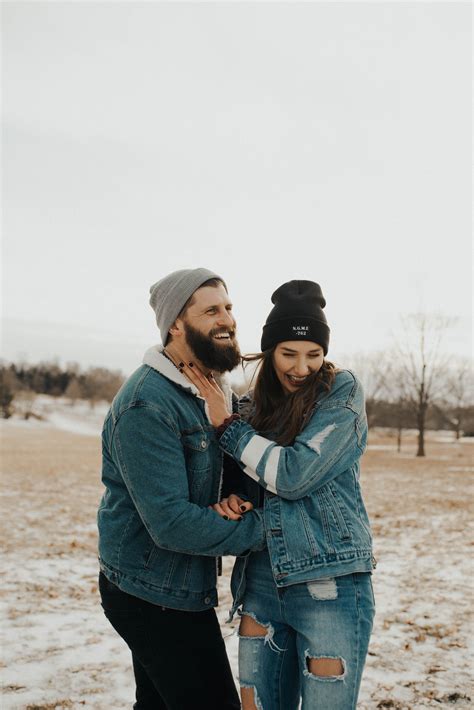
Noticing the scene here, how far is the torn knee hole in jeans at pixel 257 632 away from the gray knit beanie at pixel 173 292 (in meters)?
1.34

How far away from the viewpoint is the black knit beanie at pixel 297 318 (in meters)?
2.88

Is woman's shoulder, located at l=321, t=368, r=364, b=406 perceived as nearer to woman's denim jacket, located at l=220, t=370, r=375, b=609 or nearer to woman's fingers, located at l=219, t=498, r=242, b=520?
woman's denim jacket, located at l=220, t=370, r=375, b=609

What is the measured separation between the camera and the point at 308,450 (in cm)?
249

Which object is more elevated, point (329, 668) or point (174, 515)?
point (174, 515)

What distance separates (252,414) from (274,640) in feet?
3.38

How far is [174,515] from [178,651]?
618 millimetres

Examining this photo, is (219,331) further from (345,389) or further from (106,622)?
(106,622)

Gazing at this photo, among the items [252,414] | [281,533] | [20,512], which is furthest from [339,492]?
[20,512]

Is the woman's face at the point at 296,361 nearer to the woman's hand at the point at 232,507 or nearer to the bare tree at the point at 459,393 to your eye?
the woman's hand at the point at 232,507

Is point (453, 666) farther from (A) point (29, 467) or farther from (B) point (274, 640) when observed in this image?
(A) point (29, 467)

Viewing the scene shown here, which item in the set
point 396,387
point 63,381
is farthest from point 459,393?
point 63,381

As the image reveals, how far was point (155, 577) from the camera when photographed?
2.56 meters

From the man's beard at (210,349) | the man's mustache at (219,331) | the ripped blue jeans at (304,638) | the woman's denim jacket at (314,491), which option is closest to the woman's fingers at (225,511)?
the woman's denim jacket at (314,491)

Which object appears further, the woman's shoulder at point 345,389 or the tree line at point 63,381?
the tree line at point 63,381
